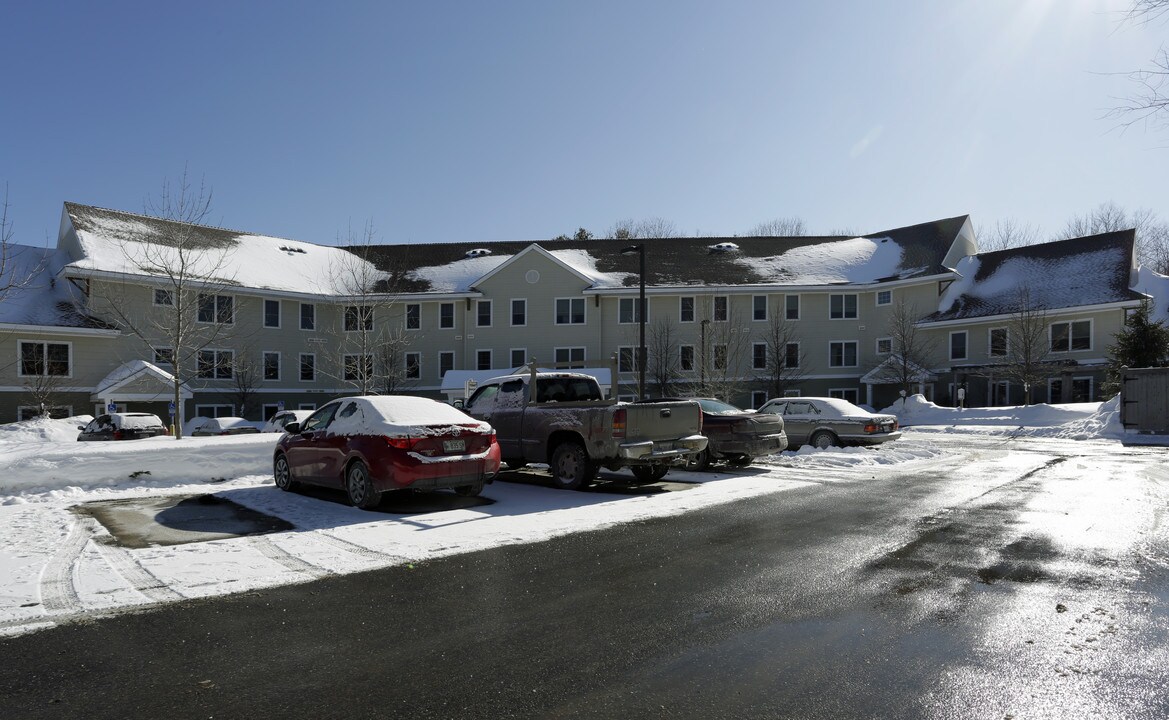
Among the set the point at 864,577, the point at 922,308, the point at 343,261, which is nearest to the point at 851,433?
the point at 864,577

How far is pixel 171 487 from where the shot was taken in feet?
38.7

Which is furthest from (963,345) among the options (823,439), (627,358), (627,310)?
(823,439)

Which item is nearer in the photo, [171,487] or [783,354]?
[171,487]

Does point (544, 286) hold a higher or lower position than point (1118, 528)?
higher

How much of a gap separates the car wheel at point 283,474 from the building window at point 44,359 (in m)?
25.5

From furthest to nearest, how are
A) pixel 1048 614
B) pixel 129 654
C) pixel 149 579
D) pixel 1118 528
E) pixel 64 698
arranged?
pixel 1118 528, pixel 149 579, pixel 1048 614, pixel 129 654, pixel 64 698

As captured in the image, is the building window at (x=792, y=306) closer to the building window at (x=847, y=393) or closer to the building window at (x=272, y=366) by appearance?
the building window at (x=847, y=393)

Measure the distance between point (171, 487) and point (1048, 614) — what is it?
39.5 ft

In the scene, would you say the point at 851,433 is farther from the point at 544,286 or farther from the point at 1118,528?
the point at 544,286

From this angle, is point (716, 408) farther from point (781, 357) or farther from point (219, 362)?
point (219, 362)

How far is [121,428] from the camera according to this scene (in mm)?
23625

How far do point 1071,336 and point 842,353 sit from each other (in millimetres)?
11108

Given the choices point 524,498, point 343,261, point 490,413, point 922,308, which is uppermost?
point 343,261

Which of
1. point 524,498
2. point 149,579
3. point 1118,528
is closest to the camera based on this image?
point 149,579
